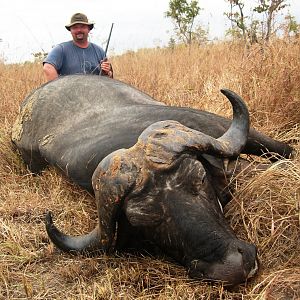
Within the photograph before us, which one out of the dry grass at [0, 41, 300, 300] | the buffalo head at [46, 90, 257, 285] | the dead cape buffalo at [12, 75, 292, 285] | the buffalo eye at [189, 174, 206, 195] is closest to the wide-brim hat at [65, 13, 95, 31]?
the dry grass at [0, 41, 300, 300]

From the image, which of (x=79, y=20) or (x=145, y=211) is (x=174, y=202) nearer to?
(x=145, y=211)

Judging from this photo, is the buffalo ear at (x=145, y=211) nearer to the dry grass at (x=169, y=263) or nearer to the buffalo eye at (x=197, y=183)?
the buffalo eye at (x=197, y=183)

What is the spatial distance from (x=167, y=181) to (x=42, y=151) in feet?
6.20

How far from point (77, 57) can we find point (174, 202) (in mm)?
4496

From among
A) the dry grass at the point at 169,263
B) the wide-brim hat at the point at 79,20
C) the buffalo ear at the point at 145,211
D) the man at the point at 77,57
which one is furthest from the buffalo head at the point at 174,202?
the wide-brim hat at the point at 79,20

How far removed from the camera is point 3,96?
693cm

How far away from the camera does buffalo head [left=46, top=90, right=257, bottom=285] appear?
2334mm

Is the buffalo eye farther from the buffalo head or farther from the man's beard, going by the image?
the man's beard

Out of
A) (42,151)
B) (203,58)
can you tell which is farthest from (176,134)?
(203,58)

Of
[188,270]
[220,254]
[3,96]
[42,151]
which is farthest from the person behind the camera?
[3,96]

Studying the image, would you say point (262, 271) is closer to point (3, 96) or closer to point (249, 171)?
point (249, 171)

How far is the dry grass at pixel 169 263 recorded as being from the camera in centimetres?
252

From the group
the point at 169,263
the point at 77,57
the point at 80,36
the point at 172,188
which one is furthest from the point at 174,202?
the point at 80,36

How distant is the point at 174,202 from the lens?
8.05 feet
